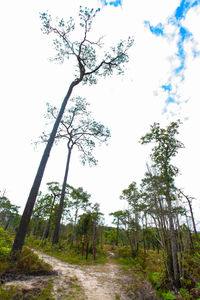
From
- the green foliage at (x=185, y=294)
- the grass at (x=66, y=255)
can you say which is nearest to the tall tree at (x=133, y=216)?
the grass at (x=66, y=255)

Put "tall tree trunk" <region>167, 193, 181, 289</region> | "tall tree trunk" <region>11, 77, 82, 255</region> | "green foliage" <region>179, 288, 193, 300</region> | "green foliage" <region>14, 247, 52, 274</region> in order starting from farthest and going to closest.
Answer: "tall tree trunk" <region>167, 193, 181, 289</region> < "tall tree trunk" <region>11, 77, 82, 255</region> < "green foliage" <region>179, 288, 193, 300</region> < "green foliage" <region>14, 247, 52, 274</region>

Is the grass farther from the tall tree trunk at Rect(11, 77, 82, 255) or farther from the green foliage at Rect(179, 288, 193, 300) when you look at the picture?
the green foliage at Rect(179, 288, 193, 300)

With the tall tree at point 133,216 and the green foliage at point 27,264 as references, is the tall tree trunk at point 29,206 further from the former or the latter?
the tall tree at point 133,216

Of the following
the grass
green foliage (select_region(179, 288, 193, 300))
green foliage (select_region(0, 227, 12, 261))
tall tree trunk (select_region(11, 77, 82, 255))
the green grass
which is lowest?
the grass

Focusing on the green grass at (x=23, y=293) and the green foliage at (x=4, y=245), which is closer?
the green grass at (x=23, y=293)

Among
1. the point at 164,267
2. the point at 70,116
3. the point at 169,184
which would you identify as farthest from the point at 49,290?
the point at 70,116

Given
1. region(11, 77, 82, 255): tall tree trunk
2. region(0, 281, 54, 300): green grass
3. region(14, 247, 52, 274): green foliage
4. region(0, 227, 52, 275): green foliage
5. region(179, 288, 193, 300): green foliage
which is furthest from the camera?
region(11, 77, 82, 255): tall tree trunk

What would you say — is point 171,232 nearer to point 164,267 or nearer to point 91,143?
point 164,267

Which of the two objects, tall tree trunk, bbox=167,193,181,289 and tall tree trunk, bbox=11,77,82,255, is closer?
tall tree trunk, bbox=11,77,82,255

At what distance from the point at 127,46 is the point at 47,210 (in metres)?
17.2

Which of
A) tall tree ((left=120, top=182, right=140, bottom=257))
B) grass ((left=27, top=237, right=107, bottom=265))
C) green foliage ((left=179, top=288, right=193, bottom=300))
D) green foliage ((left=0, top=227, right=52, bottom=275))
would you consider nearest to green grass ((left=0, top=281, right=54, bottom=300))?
green foliage ((left=0, top=227, right=52, bottom=275))

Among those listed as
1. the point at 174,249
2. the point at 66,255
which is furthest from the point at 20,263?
the point at 66,255

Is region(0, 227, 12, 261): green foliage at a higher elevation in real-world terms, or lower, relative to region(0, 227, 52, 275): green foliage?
higher

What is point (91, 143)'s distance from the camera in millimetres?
11352
